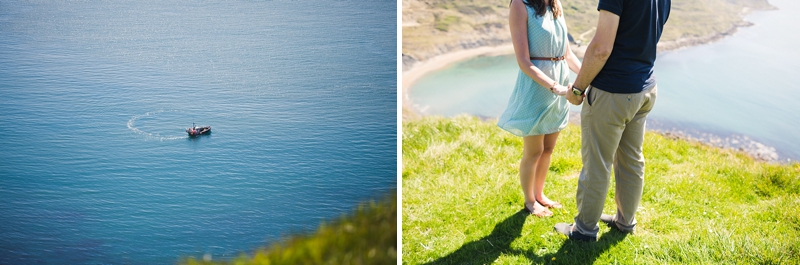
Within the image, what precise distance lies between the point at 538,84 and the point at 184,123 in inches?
61.3

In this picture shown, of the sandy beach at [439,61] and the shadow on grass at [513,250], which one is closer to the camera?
the shadow on grass at [513,250]

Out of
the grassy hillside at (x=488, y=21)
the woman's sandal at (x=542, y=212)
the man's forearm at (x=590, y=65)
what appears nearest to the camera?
the man's forearm at (x=590, y=65)

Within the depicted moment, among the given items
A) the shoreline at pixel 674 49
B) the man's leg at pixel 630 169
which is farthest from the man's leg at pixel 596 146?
the shoreline at pixel 674 49

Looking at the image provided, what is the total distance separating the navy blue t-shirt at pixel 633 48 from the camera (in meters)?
2.28

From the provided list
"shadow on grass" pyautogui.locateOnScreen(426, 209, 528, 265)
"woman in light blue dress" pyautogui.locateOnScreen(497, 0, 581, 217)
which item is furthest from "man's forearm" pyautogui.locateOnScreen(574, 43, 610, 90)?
"shadow on grass" pyautogui.locateOnScreen(426, 209, 528, 265)

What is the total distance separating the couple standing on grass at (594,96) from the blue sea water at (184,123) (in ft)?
2.02

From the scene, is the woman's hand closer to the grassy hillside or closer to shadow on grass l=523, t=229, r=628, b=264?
shadow on grass l=523, t=229, r=628, b=264

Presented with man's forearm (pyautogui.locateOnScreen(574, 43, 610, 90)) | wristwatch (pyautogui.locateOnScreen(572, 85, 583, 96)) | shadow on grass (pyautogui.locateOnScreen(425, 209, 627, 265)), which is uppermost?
man's forearm (pyautogui.locateOnScreen(574, 43, 610, 90))

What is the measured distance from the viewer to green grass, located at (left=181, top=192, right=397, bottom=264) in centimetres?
230

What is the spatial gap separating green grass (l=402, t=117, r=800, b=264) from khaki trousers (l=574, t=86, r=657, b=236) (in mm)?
142

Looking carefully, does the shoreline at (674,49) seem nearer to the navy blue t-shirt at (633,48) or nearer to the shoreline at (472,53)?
the shoreline at (472,53)

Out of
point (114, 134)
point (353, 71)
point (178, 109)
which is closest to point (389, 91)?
point (353, 71)

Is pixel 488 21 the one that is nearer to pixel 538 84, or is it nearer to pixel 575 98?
pixel 538 84

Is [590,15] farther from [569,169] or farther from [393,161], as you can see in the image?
[393,161]
